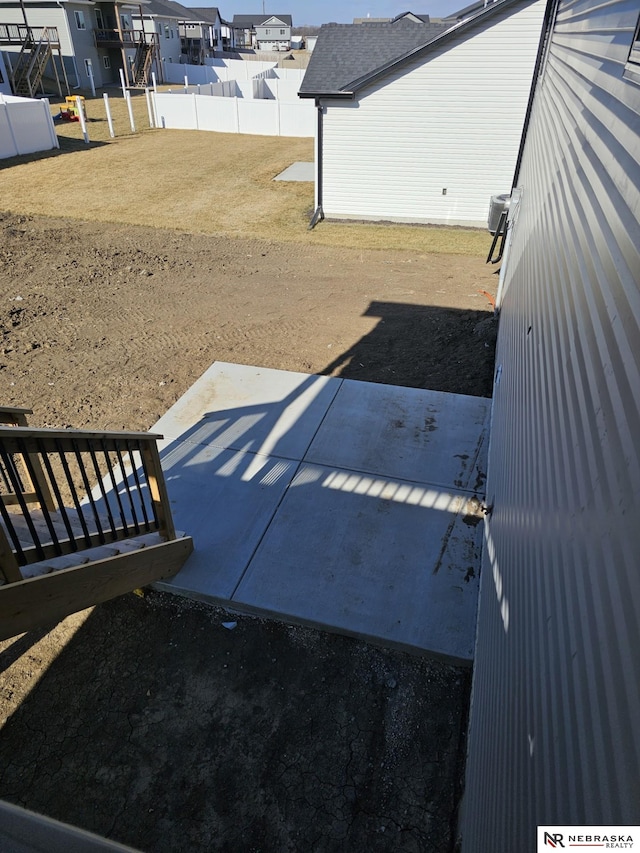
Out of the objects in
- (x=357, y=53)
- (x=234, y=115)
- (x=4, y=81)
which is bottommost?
(x=234, y=115)

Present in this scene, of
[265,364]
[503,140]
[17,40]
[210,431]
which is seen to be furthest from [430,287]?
[17,40]

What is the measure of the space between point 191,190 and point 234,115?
11557 mm

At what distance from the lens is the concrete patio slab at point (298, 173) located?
16888 mm

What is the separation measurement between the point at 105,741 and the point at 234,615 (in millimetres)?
1074

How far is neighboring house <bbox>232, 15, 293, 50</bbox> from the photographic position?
267 feet

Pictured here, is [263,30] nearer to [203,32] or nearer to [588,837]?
[203,32]

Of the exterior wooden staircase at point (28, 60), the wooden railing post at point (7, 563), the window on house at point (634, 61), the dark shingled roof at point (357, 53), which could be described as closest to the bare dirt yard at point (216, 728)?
the wooden railing post at point (7, 563)

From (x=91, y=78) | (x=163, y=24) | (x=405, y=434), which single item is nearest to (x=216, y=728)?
(x=405, y=434)

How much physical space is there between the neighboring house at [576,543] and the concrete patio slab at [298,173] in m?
15.1

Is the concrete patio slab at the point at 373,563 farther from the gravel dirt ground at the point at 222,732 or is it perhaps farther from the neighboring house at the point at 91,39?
the neighboring house at the point at 91,39

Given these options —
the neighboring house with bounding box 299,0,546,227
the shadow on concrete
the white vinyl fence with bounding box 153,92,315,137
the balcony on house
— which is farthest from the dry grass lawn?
the balcony on house

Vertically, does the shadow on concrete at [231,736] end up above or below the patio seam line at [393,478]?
below

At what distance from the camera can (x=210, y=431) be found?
17.8 feet

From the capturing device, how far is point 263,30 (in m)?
83.0
